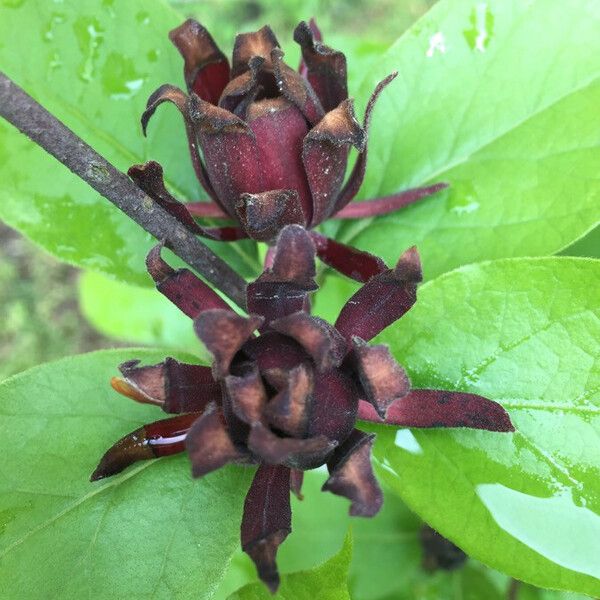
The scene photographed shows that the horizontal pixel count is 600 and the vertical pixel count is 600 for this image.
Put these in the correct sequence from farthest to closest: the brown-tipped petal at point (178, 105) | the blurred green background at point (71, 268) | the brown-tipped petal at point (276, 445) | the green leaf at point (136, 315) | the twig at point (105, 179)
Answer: the blurred green background at point (71, 268) < the green leaf at point (136, 315) < the brown-tipped petal at point (178, 105) < the twig at point (105, 179) < the brown-tipped petal at point (276, 445)

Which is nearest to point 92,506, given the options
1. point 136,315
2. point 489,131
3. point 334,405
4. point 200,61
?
point 334,405

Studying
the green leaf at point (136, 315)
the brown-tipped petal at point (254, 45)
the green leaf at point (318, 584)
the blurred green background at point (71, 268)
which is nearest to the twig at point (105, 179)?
the brown-tipped petal at point (254, 45)

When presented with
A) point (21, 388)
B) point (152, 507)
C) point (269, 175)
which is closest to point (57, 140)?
point (269, 175)

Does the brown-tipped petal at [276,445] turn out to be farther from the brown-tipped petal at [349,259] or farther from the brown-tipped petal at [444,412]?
the brown-tipped petal at [349,259]

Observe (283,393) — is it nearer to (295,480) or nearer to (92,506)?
(295,480)

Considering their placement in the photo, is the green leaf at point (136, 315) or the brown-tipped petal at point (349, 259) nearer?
the brown-tipped petal at point (349, 259)

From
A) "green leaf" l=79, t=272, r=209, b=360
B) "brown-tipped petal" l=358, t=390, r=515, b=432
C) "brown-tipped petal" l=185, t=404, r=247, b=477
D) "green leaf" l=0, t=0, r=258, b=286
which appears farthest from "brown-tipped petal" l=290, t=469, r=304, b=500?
"green leaf" l=79, t=272, r=209, b=360

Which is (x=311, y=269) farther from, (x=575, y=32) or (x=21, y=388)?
(x=575, y=32)
